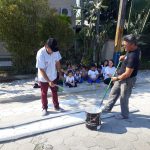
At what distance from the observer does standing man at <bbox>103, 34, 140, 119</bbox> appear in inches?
243

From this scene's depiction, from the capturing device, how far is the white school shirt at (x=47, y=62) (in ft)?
21.0

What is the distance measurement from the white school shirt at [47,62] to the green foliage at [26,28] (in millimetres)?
3825

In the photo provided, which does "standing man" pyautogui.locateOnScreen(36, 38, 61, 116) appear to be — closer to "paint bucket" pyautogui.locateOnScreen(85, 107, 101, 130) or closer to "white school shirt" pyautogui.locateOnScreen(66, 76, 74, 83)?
"paint bucket" pyautogui.locateOnScreen(85, 107, 101, 130)

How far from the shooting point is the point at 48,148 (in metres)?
5.39

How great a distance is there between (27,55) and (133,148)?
19.6 feet

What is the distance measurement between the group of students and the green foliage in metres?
1.40

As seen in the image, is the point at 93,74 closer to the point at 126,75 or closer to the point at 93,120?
the point at 126,75

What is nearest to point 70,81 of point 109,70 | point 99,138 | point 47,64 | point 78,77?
point 78,77

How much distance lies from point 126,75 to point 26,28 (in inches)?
197

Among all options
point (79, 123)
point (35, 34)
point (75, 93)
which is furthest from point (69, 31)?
point (79, 123)

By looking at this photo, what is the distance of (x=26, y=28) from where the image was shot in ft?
33.5

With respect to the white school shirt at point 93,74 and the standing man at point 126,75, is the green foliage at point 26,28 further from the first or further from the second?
the standing man at point 126,75

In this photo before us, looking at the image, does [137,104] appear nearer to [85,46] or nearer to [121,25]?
[121,25]

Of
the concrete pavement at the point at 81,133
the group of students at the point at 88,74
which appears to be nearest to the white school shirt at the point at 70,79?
the group of students at the point at 88,74
